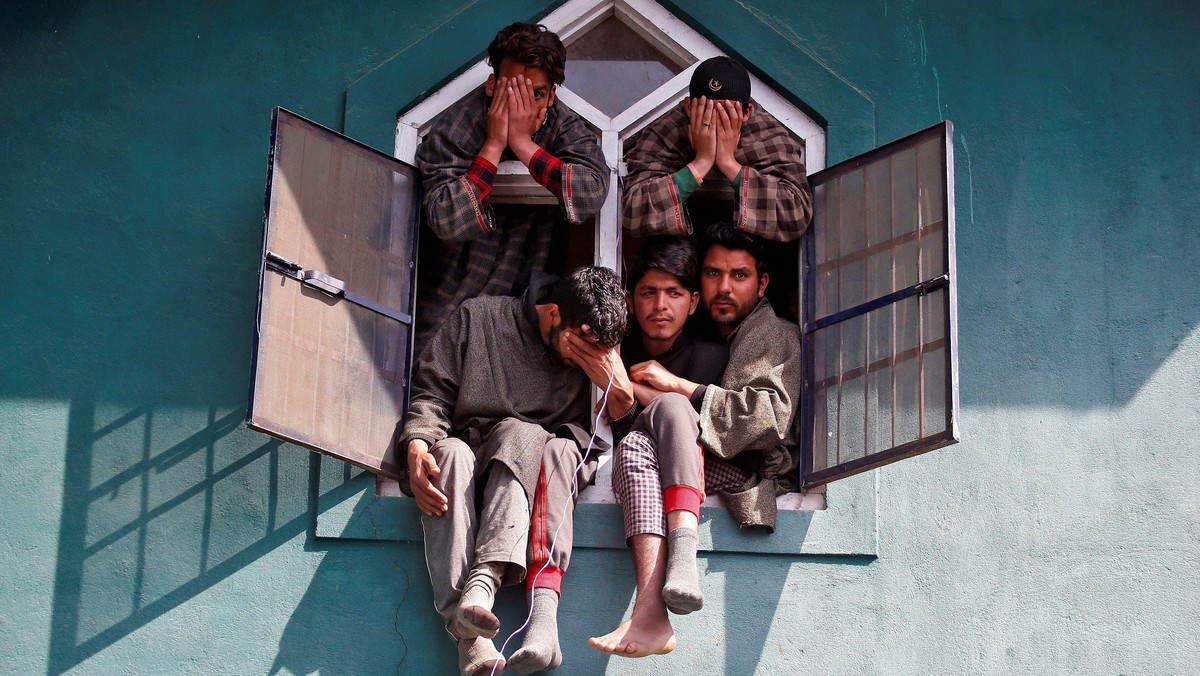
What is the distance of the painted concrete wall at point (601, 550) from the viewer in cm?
452

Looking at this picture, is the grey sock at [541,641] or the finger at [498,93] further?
the finger at [498,93]

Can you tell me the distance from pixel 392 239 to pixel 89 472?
105cm

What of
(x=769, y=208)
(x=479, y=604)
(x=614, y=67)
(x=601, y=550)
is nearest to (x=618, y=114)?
(x=614, y=67)

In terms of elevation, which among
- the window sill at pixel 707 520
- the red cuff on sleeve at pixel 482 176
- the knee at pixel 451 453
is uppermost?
the red cuff on sleeve at pixel 482 176

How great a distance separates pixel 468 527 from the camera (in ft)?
14.4

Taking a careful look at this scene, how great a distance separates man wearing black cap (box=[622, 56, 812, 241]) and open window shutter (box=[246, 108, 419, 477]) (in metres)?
0.67

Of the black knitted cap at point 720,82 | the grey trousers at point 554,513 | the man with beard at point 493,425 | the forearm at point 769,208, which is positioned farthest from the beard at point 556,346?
the black knitted cap at point 720,82

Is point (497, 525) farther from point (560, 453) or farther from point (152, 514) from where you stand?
point (152, 514)

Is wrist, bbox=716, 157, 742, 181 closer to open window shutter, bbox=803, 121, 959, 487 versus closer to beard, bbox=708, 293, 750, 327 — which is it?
open window shutter, bbox=803, 121, 959, 487

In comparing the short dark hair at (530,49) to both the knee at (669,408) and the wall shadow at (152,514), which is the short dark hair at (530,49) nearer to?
the knee at (669,408)

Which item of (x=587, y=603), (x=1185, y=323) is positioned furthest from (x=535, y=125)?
(x=1185, y=323)

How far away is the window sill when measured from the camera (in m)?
4.56

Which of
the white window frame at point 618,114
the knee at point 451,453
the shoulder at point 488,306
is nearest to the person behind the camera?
the knee at point 451,453

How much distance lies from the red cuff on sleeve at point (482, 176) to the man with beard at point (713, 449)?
0.53 m
